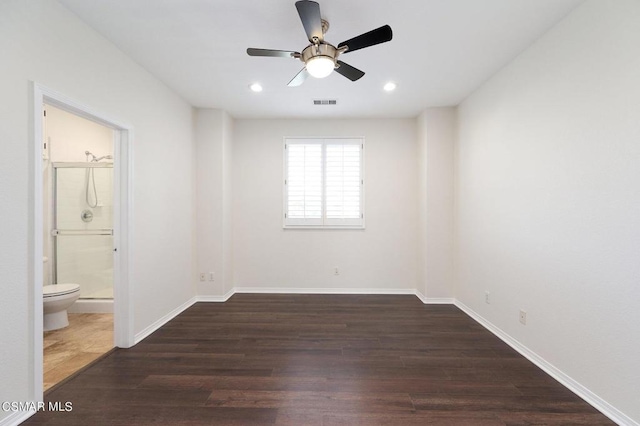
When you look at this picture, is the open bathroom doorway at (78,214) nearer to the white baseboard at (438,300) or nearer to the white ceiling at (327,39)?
the white ceiling at (327,39)

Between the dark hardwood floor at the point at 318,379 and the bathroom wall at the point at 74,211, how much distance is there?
1.44 metres

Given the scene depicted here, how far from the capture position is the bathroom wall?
3.40 m

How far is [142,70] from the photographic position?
2.71 metres

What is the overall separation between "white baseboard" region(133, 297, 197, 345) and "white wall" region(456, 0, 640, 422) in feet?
11.9

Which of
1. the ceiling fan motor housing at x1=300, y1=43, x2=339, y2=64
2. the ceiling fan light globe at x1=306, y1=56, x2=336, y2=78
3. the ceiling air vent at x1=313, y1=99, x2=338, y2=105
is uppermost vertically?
the ceiling air vent at x1=313, y1=99, x2=338, y2=105

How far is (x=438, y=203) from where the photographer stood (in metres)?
3.77

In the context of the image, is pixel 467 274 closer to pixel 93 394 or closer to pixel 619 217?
pixel 619 217

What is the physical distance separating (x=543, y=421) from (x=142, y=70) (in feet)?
14.1

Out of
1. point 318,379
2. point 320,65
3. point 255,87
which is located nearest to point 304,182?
point 255,87

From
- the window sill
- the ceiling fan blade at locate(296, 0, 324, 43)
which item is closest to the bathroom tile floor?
the window sill

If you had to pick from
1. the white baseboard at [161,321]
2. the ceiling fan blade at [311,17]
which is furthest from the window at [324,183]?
the ceiling fan blade at [311,17]

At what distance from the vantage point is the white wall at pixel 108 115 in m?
1.56

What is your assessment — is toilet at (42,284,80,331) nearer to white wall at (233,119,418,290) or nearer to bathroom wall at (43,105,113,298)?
bathroom wall at (43,105,113,298)

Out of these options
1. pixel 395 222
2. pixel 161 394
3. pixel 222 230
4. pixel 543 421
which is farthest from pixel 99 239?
pixel 543 421
